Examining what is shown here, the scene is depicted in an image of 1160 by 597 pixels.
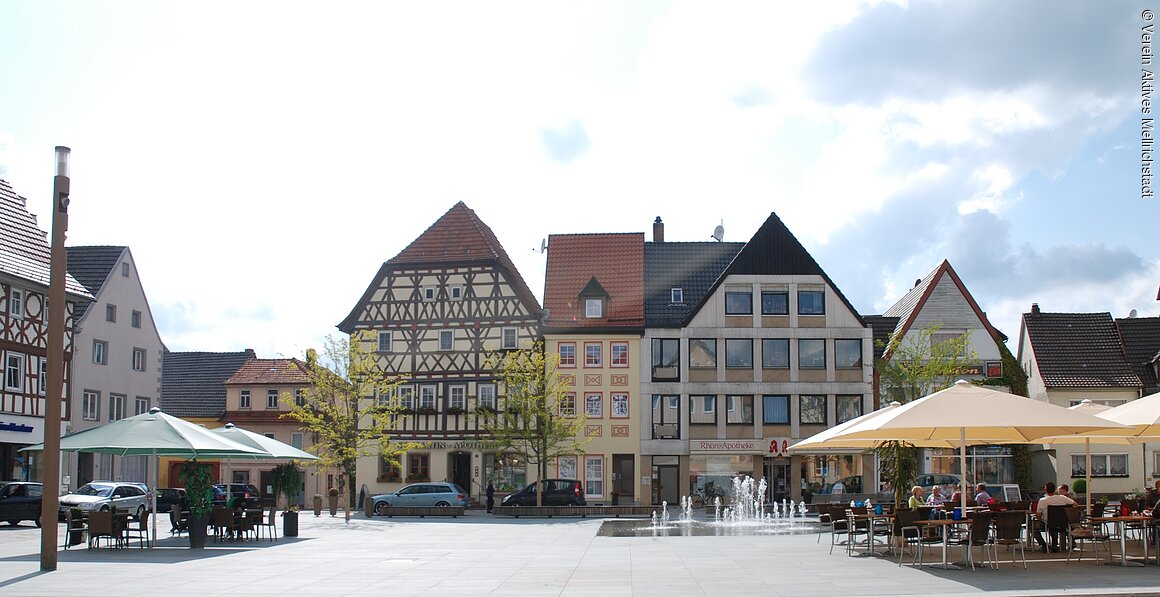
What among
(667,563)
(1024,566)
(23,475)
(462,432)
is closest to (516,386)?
(462,432)

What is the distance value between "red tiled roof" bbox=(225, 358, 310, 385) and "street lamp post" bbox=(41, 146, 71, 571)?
154 ft

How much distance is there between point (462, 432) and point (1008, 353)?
26.9 metres

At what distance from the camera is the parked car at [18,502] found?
36.7 m

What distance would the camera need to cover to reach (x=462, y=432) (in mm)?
56750

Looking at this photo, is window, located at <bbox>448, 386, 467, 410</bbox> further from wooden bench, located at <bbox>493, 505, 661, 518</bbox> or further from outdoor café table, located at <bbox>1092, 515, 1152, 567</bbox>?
outdoor café table, located at <bbox>1092, 515, 1152, 567</bbox>

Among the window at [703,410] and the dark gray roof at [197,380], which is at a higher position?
the dark gray roof at [197,380]

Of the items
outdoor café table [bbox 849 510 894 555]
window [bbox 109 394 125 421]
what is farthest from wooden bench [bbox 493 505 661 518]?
outdoor café table [bbox 849 510 894 555]

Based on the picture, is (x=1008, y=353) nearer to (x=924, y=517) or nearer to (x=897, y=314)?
(x=897, y=314)

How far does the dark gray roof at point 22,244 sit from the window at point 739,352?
93.3 ft

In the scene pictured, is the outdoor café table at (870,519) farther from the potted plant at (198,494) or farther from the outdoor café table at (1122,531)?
the potted plant at (198,494)

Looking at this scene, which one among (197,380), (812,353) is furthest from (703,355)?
(197,380)

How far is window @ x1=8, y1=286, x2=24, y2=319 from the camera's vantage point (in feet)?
144

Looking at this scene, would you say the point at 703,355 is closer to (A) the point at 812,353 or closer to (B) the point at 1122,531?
(A) the point at 812,353

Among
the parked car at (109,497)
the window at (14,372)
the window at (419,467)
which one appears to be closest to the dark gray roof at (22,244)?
the window at (14,372)
